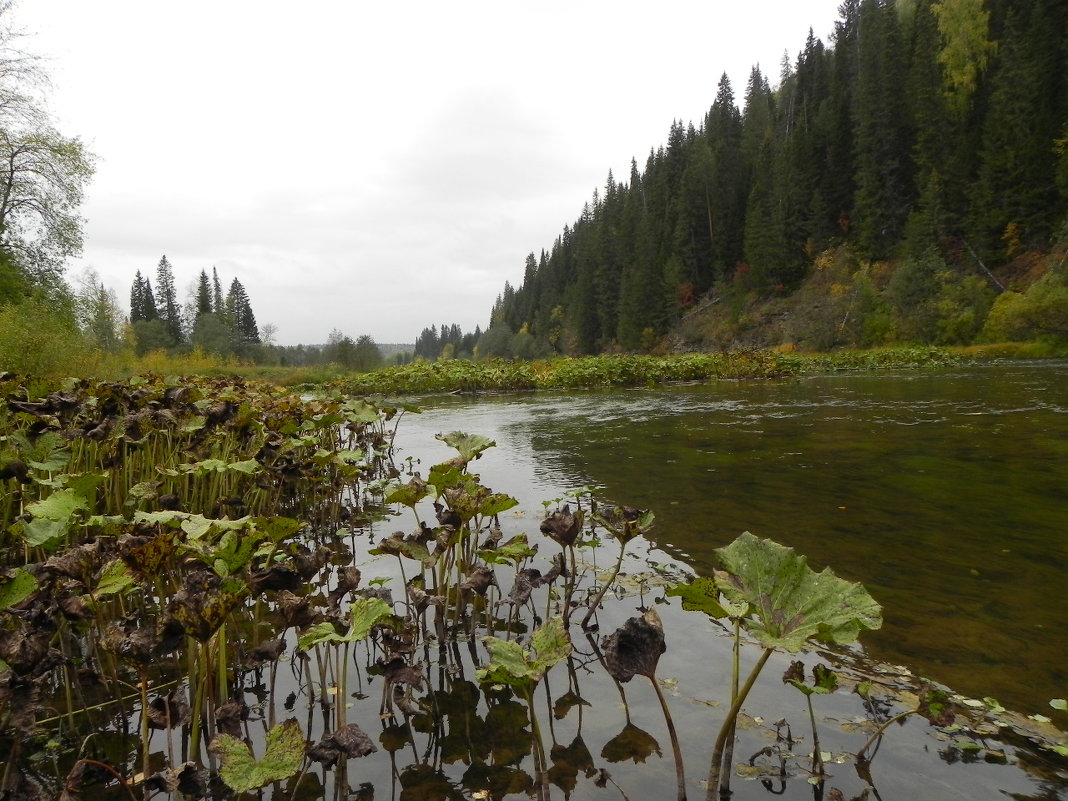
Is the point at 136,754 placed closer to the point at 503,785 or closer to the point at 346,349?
the point at 503,785

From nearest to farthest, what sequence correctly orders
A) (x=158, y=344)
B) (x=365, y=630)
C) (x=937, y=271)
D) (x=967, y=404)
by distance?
(x=365, y=630), (x=967, y=404), (x=937, y=271), (x=158, y=344)

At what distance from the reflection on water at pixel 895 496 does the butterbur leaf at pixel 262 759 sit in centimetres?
197

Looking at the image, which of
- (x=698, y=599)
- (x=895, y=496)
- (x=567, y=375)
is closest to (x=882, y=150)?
(x=567, y=375)

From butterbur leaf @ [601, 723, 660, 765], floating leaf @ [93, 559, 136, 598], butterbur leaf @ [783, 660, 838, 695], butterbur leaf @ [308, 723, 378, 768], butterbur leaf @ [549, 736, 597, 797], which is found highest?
floating leaf @ [93, 559, 136, 598]

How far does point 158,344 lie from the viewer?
7075 centimetres

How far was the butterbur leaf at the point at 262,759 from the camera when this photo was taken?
1.21 meters

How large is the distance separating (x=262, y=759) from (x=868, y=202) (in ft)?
166

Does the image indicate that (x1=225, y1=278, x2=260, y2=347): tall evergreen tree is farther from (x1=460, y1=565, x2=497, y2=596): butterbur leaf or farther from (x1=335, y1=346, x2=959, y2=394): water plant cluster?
(x1=460, y1=565, x2=497, y2=596): butterbur leaf

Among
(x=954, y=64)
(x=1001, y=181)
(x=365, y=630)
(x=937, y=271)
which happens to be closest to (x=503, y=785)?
(x=365, y=630)

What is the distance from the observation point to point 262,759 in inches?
50.0

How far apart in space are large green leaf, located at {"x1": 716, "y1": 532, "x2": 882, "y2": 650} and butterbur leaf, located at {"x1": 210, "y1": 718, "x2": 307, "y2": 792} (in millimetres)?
1054

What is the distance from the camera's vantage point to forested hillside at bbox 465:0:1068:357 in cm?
3356

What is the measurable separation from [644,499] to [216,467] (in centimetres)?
293

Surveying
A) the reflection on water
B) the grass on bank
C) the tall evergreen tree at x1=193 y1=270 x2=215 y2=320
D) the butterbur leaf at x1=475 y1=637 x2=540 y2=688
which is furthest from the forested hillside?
the tall evergreen tree at x1=193 y1=270 x2=215 y2=320
